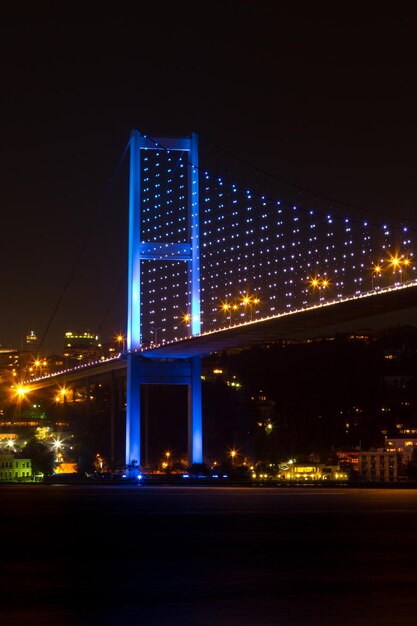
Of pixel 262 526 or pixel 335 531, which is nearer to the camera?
pixel 335 531

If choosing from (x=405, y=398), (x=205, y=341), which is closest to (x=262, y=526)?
(x=205, y=341)

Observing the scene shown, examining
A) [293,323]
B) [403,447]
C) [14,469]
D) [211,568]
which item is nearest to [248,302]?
[293,323]

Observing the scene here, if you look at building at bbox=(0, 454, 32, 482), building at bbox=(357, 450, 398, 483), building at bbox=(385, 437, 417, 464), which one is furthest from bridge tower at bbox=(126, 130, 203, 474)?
building at bbox=(385, 437, 417, 464)

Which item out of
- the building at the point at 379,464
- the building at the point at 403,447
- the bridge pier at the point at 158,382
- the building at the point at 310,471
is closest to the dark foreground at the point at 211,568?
the bridge pier at the point at 158,382

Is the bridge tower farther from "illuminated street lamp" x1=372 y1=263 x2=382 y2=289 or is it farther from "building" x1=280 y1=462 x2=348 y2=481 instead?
"building" x1=280 y1=462 x2=348 y2=481

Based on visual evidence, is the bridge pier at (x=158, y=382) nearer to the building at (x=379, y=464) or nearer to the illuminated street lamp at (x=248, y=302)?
the illuminated street lamp at (x=248, y=302)

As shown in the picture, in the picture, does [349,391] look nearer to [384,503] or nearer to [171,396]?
[171,396]
